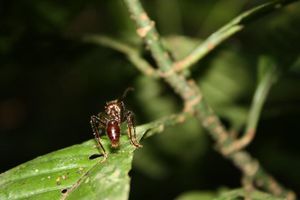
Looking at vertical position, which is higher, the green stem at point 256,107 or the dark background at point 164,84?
the dark background at point 164,84

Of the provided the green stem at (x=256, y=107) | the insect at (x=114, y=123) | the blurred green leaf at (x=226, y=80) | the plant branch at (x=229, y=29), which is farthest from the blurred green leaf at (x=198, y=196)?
the plant branch at (x=229, y=29)

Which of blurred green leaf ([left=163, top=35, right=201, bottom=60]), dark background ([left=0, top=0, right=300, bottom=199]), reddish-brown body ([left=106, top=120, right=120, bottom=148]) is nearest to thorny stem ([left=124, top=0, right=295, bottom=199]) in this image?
reddish-brown body ([left=106, top=120, right=120, bottom=148])

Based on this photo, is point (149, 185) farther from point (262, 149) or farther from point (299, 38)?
point (299, 38)

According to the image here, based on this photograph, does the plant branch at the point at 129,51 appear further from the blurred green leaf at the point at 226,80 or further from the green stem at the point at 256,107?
the blurred green leaf at the point at 226,80

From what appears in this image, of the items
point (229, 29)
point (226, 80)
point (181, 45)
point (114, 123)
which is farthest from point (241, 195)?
point (226, 80)

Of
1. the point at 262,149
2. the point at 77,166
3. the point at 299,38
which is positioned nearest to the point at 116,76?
the point at 262,149

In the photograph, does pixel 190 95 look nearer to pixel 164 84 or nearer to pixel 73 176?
pixel 73 176
